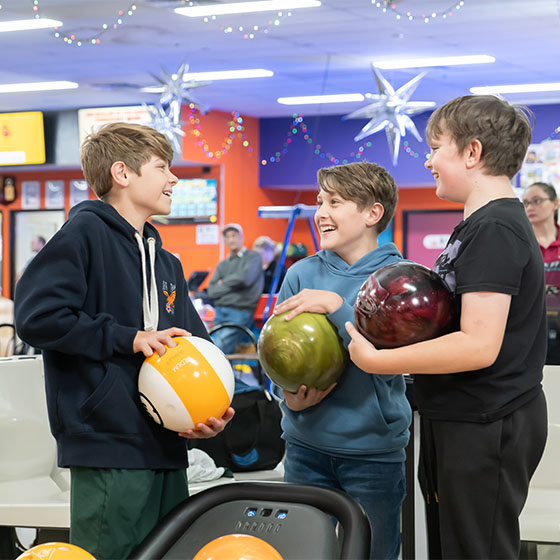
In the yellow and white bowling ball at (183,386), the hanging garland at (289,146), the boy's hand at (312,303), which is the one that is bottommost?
the yellow and white bowling ball at (183,386)

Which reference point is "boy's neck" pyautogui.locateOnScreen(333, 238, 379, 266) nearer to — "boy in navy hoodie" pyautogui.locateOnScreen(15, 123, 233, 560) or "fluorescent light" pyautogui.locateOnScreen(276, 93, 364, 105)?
"boy in navy hoodie" pyautogui.locateOnScreen(15, 123, 233, 560)

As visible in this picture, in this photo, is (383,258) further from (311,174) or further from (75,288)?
(311,174)

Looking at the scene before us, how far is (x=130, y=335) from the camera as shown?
200cm

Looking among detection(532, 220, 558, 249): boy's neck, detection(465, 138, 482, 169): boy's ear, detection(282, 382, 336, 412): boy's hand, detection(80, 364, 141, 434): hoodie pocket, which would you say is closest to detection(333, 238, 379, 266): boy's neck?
detection(282, 382, 336, 412): boy's hand

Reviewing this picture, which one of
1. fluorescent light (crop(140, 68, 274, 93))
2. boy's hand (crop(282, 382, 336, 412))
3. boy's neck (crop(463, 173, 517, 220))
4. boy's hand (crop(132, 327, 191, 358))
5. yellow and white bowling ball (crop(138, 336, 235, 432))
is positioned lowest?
boy's hand (crop(282, 382, 336, 412))

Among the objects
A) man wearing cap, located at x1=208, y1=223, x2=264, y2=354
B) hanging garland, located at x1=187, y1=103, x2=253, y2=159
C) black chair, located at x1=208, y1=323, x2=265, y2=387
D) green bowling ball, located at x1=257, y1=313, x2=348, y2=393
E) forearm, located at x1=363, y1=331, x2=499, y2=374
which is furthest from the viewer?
hanging garland, located at x1=187, y1=103, x2=253, y2=159

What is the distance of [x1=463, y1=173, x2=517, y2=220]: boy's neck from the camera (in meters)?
1.80

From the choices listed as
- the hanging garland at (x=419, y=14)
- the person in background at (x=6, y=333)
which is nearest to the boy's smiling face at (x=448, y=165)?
the person in background at (x=6, y=333)

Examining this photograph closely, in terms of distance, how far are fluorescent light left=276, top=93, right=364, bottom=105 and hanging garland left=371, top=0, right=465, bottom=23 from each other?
3918 mm

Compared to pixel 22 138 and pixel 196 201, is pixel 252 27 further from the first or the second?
pixel 22 138

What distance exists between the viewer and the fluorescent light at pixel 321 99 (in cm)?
1194

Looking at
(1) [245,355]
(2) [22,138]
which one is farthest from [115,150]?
(2) [22,138]

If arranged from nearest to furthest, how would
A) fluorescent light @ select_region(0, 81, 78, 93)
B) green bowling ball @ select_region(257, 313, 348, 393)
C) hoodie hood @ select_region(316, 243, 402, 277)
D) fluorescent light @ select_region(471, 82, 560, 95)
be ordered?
green bowling ball @ select_region(257, 313, 348, 393)
hoodie hood @ select_region(316, 243, 402, 277)
fluorescent light @ select_region(0, 81, 78, 93)
fluorescent light @ select_region(471, 82, 560, 95)

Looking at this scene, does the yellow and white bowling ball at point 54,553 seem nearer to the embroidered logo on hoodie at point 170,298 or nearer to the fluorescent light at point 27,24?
the embroidered logo on hoodie at point 170,298
